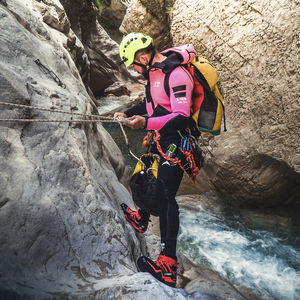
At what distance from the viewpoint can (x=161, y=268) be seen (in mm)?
2350

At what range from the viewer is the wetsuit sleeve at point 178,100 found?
2.45m

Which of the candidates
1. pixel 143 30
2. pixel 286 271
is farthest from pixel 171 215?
pixel 143 30

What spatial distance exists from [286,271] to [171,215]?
8.79 ft

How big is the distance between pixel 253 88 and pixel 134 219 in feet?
11.1

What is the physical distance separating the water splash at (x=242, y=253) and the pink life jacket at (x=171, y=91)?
9.00ft

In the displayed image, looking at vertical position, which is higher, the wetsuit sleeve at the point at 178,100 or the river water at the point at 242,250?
the wetsuit sleeve at the point at 178,100

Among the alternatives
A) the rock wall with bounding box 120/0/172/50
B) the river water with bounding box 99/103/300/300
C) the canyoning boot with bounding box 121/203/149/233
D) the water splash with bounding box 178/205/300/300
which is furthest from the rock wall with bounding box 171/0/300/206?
the canyoning boot with bounding box 121/203/149/233

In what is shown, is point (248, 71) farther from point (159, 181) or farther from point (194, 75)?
point (159, 181)

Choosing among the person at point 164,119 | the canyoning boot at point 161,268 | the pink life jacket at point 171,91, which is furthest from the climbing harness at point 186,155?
the canyoning boot at point 161,268

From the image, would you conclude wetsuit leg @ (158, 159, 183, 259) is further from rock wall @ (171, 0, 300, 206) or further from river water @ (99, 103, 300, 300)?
rock wall @ (171, 0, 300, 206)

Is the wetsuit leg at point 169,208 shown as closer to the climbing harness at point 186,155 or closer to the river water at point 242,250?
the climbing harness at point 186,155

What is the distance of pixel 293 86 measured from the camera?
12.9 ft

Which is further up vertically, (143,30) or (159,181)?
(143,30)

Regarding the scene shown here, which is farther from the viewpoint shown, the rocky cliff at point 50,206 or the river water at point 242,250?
the river water at point 242,250
